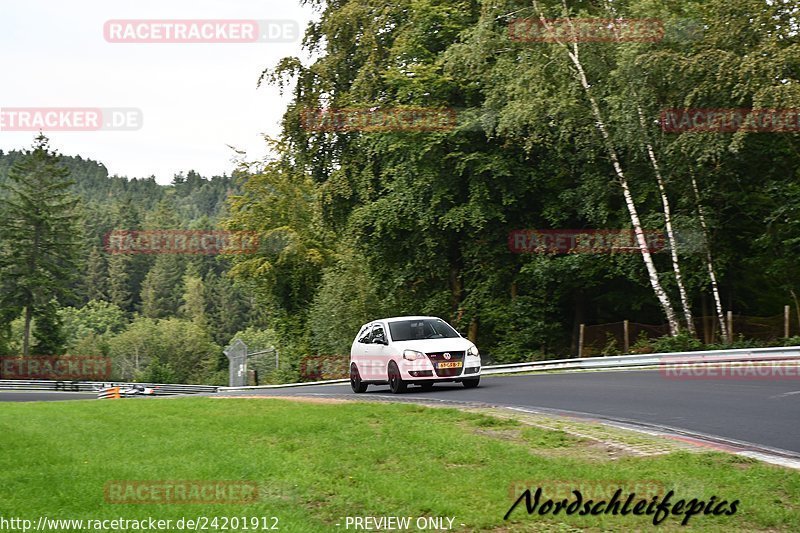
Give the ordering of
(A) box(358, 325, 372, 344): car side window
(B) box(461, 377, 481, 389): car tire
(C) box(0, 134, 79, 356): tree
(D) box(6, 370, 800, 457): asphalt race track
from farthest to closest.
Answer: (C) box(0, 134, 79, 356): tree
(A) box(358, 325, 372, 344): car side window
(B) box(461, 377, 481, 389): car tire
(D) box(6, 370, 800, 457): asphalt race track

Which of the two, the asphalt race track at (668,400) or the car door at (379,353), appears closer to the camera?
the asphalt race track at (668,400)

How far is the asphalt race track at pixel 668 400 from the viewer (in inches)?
485

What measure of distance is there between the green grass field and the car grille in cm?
626

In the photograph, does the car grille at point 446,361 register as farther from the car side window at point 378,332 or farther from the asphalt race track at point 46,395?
the asphalt race track at point 46,395

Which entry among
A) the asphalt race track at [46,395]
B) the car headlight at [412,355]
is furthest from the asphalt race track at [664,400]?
the asphalt race track at [46,395]

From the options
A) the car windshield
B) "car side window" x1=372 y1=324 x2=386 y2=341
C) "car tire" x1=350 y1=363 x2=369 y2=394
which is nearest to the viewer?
the car windshield

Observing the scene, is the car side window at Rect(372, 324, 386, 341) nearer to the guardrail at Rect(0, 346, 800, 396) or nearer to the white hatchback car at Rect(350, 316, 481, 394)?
the white hatchback car at Rect(350, 316, 481, 394)

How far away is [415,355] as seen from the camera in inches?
799

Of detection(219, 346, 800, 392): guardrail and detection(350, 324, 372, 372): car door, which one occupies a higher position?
detection(350, 324, 372, 372): car door

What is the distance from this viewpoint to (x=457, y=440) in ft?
36.5

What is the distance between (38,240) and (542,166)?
63.6 meters

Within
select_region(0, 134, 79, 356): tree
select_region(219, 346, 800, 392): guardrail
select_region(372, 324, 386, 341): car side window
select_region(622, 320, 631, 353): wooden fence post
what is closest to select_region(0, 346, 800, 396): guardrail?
select_region(219, 346, 800, 392): guardrail

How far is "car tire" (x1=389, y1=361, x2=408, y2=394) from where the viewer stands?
20697 mm

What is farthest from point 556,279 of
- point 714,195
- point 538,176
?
point 714,195
